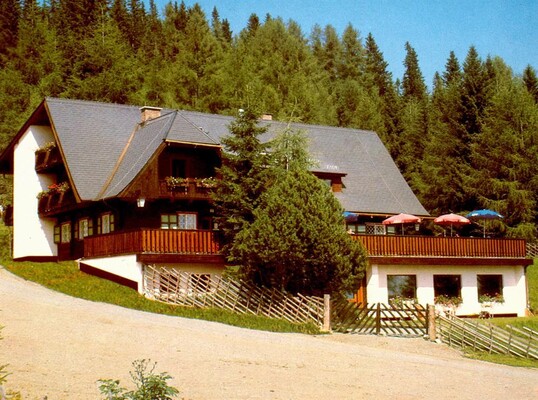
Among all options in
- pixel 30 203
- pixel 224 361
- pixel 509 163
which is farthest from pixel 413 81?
pixel 224 361

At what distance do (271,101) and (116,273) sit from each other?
3187 centimetres

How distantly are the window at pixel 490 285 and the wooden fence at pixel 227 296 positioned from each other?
39.9 feet

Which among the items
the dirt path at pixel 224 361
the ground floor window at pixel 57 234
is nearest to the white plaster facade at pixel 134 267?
the dirt path at pixel 224 361

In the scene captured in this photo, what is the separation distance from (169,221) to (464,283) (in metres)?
13.2

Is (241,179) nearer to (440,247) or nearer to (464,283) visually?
(440,247)

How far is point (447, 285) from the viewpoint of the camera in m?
37.8

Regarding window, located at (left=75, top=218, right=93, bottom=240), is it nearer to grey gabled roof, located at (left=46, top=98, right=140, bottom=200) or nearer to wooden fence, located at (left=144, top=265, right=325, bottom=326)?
grey gabled roof, located at (left=46, top=98, right=140, bottom=200)

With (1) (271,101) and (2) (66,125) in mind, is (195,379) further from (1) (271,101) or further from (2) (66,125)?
(1) (271,101)

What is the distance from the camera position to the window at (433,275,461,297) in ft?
123

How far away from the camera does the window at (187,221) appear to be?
36.5 m

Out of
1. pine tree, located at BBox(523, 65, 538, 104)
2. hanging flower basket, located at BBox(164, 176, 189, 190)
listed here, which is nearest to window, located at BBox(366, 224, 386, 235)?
hanging flower basket, located at BBox(164, 176, 189, 190)

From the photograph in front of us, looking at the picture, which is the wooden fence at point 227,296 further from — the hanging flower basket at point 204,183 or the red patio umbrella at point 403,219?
the red patio umbrella at point 403,219

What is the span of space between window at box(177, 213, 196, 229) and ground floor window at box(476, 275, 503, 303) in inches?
507

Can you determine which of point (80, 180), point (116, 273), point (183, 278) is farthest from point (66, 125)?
point (183, 278)
